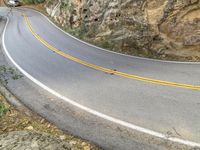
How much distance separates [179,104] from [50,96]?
5.14 meters

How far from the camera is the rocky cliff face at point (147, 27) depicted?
49.4ft

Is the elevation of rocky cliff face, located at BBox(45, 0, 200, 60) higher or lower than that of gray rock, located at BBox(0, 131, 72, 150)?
lower

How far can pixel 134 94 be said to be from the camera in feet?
34.6

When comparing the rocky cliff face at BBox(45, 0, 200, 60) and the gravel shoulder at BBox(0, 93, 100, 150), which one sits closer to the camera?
the gravel shoulder at BBox(0, 93, 100, 150)

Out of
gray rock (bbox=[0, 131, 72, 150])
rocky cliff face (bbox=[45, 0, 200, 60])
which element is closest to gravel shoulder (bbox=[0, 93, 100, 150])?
gray rock (bbox=[0, 131, 72, 150])

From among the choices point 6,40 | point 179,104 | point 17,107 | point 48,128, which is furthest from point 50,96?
point 6,40

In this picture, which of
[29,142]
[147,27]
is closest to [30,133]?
→ [29,142]

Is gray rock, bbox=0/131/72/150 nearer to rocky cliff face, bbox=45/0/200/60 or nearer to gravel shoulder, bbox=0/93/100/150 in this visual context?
gravel shoulder, bbox=0/93/100/150

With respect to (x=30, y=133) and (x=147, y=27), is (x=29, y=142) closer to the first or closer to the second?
(x=30, y=133)

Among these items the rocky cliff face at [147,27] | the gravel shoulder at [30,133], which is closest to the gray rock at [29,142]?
the gravel shoulder at [30,133]

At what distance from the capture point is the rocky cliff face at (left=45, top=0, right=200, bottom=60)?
1505cm

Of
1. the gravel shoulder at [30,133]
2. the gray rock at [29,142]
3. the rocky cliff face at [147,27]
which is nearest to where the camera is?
the gray rock at [29,142]

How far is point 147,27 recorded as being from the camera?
16531 mm

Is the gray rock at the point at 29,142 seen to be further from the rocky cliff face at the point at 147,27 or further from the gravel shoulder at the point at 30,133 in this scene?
the rocky cliff face at the point at 147,27
